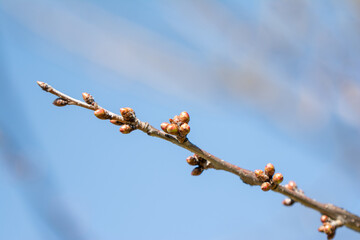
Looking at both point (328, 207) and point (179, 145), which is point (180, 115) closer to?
point (179, 145)

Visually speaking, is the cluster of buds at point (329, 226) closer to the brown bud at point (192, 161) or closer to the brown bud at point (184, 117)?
the brown bud at point (192, 161)

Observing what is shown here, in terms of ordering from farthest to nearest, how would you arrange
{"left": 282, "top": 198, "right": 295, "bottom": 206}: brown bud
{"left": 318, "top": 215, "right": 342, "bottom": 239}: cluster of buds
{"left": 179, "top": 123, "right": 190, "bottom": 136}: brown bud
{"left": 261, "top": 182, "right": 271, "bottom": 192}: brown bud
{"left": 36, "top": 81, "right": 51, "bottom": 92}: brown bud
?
{"left": 282, "top": 198, "right": 295, "bottom": 206}: brown bud, {"left": 318, "top": 215, "right": 342, "bottom": 239}: cluster of buds, {"left": 261, "top": 182, "right": 271, "bottom": 192}: brown bud, {"left": 179, "top": 123, "right": 190, "bottom": 136}: brown bud, {"left": 36, "top": 81, "right": 51, "bottom": 92}: brown bud

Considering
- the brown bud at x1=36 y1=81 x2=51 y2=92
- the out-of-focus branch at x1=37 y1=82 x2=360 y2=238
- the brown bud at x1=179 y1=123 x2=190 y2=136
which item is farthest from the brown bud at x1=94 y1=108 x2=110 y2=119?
the brown bud at x1=179 y1=123 x2=190 y2=136

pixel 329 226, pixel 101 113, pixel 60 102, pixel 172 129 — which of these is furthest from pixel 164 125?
pixel 329 226

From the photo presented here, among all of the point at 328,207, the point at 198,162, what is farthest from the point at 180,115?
the point at 328,207

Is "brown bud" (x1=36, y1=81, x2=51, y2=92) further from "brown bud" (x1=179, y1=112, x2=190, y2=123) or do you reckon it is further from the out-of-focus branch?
"brown bud" (x1=179, y1=112, x2=190, y2=123)

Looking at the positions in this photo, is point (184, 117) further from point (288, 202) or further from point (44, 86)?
point (288, 202)
